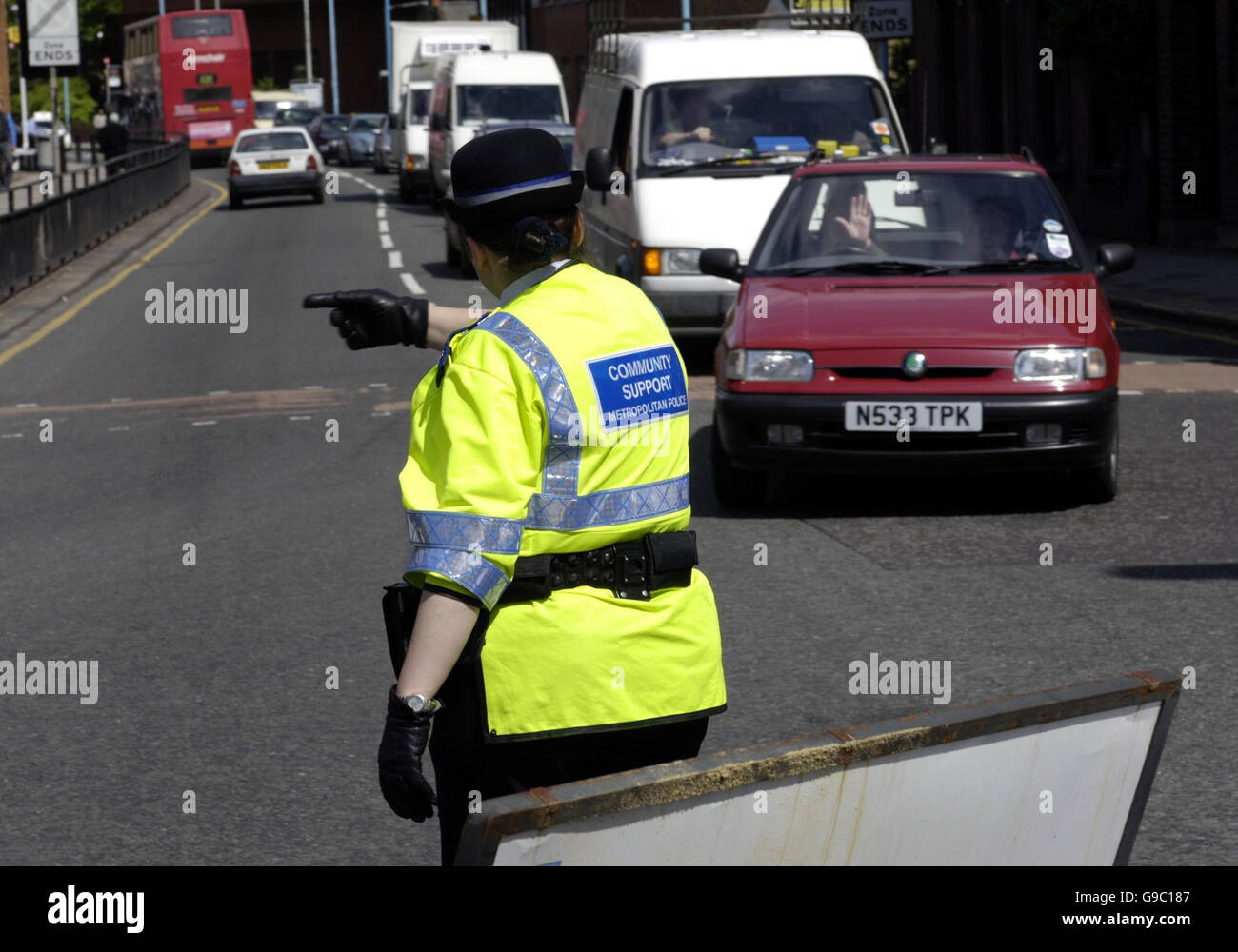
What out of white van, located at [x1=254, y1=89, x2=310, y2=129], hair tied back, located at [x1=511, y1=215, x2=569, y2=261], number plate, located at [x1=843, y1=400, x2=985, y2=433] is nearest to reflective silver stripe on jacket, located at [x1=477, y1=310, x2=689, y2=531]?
hair tied back, located at [x1=511, y1=215, x2=569, y2=261]

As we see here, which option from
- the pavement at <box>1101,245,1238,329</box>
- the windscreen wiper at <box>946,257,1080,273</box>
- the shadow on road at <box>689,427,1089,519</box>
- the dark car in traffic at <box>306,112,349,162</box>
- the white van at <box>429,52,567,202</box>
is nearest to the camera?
the shadow on road at <box>689,427,1089,519</box>

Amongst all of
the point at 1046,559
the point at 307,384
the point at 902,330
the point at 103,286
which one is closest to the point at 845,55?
the point at 307,384

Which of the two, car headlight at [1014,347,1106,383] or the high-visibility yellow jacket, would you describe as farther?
car headlight at [1014,347,1106,383]

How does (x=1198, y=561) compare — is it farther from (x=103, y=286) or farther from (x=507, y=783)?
(x=103, y=286)

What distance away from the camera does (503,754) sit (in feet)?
10.3

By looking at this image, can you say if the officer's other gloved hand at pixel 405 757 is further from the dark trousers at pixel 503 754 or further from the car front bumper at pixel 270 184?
the car front bumper at pixel 270 184

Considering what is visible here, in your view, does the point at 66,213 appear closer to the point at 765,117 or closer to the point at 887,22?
the point at 887,22

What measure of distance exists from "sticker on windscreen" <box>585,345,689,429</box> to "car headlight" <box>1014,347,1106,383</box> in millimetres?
6140

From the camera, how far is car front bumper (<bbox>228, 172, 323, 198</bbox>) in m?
39.0

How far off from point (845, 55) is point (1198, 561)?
8328 millimetres

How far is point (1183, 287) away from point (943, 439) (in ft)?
39.9

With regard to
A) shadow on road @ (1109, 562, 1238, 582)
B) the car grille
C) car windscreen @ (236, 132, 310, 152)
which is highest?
car windscreen @ (236, 132, 310, 152)

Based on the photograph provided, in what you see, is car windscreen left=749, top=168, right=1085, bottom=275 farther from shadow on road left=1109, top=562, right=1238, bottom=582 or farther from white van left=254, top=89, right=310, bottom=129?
white van left=254, top=89, right=310, bottom=129

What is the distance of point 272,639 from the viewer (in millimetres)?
7121
